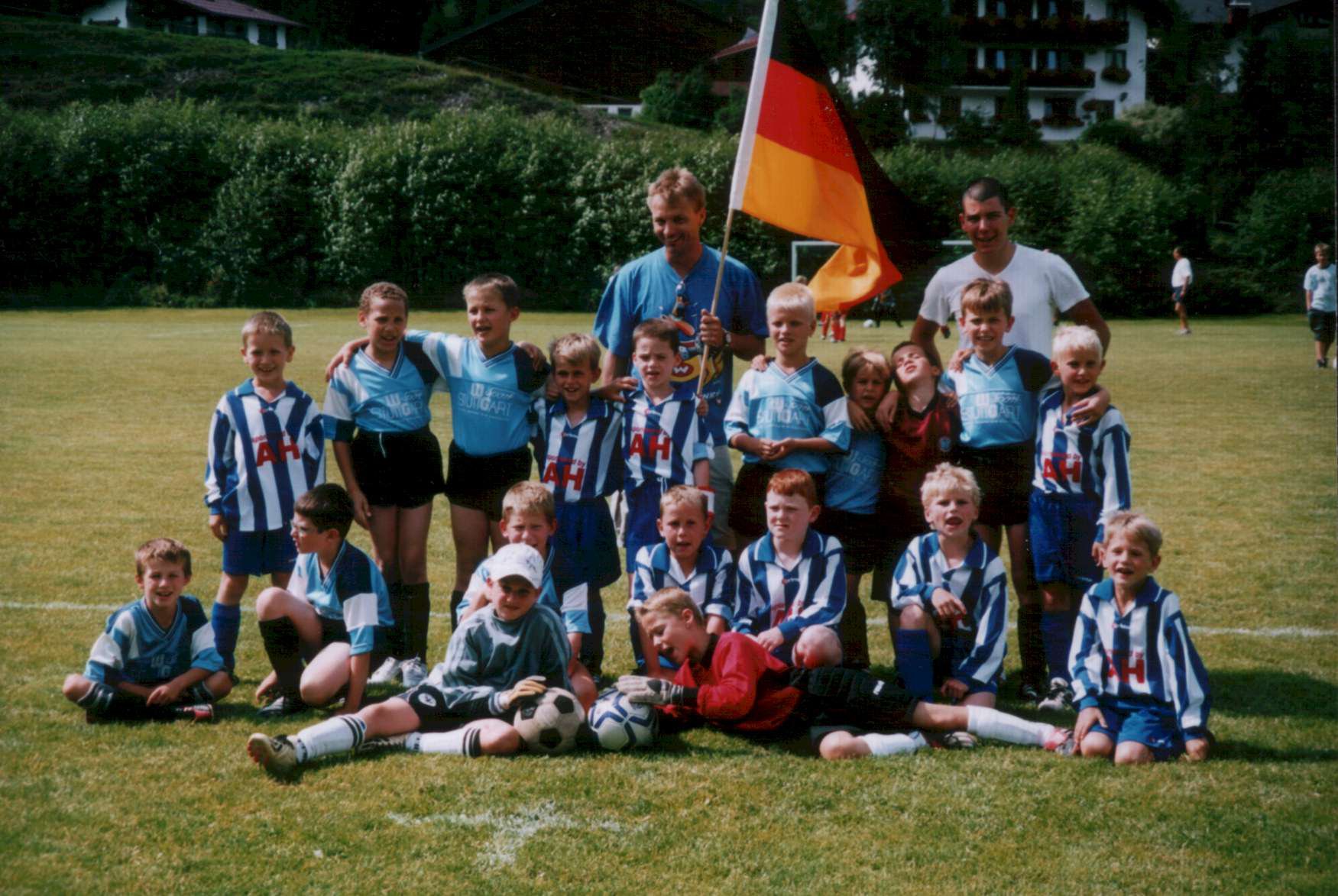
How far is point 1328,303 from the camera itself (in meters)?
20.0

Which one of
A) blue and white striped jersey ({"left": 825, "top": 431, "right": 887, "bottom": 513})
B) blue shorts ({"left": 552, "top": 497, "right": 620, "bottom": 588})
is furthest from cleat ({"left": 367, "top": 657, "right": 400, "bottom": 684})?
blue and white striped jersey ({"left": 825, "top": 431, "right": 887, "bottom": 513})

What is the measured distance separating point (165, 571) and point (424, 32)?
67982 millimetres

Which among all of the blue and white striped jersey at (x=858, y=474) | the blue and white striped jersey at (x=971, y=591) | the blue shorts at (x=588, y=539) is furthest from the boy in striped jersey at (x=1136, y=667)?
the blue shorts at (x=588, y=539)

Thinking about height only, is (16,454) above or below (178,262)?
below

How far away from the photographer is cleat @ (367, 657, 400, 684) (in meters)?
5.30

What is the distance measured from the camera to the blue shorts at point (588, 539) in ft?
17.9

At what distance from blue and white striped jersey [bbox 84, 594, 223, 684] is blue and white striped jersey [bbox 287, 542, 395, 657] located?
406mm

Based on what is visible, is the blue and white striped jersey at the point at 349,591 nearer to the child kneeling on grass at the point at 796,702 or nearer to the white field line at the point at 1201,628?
the child kneeling on grass at the point at 796,702

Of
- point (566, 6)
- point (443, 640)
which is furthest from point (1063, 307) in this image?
point (566, 6)

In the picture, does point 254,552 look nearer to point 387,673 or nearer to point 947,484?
point 387,673

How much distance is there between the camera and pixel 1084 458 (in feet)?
16.8

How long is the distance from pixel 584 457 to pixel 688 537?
73 centimetres

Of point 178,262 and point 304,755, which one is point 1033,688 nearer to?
point 304,755

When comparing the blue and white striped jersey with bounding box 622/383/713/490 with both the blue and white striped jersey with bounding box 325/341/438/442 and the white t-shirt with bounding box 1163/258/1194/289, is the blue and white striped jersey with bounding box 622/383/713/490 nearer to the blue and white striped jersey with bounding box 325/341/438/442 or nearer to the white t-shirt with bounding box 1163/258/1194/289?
the blue and white striped jersey with bounding box 325/341/438/442
